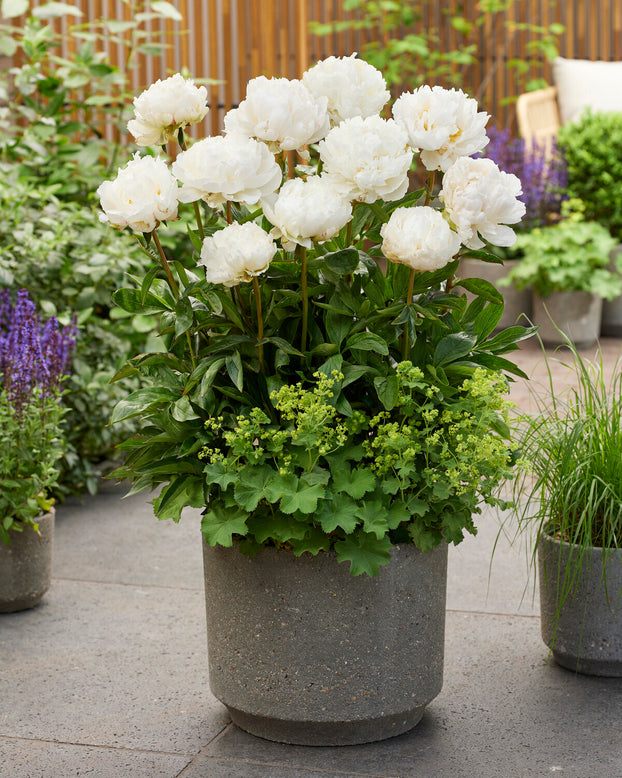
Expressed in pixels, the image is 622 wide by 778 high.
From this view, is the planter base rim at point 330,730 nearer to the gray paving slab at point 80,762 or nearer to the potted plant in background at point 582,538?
the gray paving slab at point 80,762

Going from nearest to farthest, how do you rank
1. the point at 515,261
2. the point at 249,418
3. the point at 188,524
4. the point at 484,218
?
the point at 484,218, the point at 249,418, the point at 188,524, the point at 515,261

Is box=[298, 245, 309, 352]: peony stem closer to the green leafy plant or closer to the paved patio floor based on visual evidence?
the green leafy plant

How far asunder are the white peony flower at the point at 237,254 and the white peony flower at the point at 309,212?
48mm

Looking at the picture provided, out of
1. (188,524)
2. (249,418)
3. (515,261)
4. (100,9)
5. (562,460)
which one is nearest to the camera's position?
(249,418)

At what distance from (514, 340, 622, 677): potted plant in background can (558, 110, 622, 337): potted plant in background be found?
Answer: 4.59 meters

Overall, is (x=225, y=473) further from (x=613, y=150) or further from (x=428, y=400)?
(x=613, y=150)

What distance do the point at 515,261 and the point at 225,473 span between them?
5.14 metres

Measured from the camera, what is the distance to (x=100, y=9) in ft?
19.4

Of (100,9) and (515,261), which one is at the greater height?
(100,9)

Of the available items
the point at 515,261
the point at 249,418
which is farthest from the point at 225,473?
the point at 515,261

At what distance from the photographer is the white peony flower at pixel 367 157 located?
194cm

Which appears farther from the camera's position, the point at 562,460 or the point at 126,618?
the point at 126,618

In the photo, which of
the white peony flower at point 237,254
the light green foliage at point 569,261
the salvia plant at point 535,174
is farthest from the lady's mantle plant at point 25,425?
the salvia plant at point 535,174

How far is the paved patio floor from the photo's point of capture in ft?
7.06
